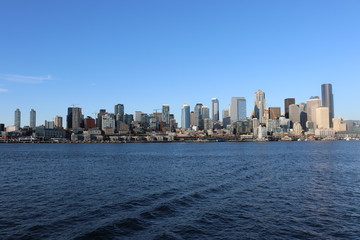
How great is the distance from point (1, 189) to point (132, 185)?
1900 centimetres

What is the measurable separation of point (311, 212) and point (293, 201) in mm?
4942

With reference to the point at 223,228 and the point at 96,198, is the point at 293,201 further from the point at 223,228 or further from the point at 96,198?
the point at 96,198

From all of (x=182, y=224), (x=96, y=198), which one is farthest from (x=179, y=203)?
(x=96, y=198)

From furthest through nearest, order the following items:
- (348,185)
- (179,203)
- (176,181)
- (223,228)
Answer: (176,181) < (348,185) < (179,203) < (223,228)

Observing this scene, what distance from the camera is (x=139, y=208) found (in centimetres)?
3212

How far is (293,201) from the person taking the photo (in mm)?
35844

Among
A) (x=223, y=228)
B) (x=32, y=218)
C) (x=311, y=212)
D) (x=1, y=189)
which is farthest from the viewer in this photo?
(x=1, y=189)

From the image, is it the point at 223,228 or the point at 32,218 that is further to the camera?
the point at 32,218

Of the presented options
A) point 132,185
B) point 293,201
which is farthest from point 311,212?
point 132,185

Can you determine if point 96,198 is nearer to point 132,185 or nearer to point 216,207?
point 132,185

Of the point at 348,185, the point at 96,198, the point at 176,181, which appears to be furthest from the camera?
the point at 176,181

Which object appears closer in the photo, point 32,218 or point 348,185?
point 32,218

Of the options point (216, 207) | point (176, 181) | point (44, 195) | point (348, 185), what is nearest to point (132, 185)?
point (176, 181)

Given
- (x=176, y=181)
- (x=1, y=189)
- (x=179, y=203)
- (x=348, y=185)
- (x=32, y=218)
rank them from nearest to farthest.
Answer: (x=32, y=218) < (x=179, y=203) < (x=1, y=189) < (x=348, y=185) < (x=176, y=181)
